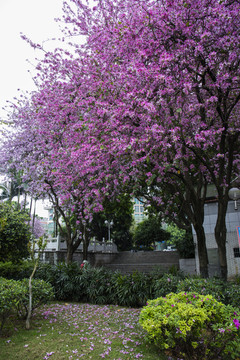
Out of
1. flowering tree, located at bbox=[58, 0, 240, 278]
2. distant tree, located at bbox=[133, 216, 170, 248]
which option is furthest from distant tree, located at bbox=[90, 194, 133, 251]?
flowering tree, located at bbox=[58, 0, 240, 278]

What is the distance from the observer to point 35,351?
4.20 m

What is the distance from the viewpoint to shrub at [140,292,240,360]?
11.5 ft

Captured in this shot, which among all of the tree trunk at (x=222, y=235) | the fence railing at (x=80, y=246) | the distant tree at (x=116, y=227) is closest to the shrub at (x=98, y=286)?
the tree trunk at (x=222, y=235)

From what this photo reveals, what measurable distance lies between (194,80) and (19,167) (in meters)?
7.98

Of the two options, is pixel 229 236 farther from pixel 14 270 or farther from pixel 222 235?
pixel 14 270

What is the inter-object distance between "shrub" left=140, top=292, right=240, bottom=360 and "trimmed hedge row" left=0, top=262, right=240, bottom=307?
1.79 metres

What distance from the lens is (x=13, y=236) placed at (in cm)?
838

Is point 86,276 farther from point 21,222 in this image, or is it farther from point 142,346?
point 142,346

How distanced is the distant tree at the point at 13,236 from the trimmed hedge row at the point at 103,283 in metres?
0.41

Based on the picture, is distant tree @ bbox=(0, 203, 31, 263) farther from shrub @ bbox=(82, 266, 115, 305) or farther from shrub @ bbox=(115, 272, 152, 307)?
shrub @ bbox=(115, 272, 152, 307)

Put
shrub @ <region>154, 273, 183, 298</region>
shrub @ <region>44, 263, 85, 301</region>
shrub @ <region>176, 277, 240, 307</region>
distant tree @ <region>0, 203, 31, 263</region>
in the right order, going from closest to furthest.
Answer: shrub @ <region>176, 277, 240, 307</region> < shrub @ <region>154, 273, 183, 298</region> < distant tree @ <region>0, 203, 31, 263</region> < shrub @ <region>44, 263, 85, 301</region>

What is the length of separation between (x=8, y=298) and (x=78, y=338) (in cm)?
150

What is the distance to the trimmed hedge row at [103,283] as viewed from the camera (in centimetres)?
700

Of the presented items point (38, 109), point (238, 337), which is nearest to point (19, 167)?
point (38, 109)
